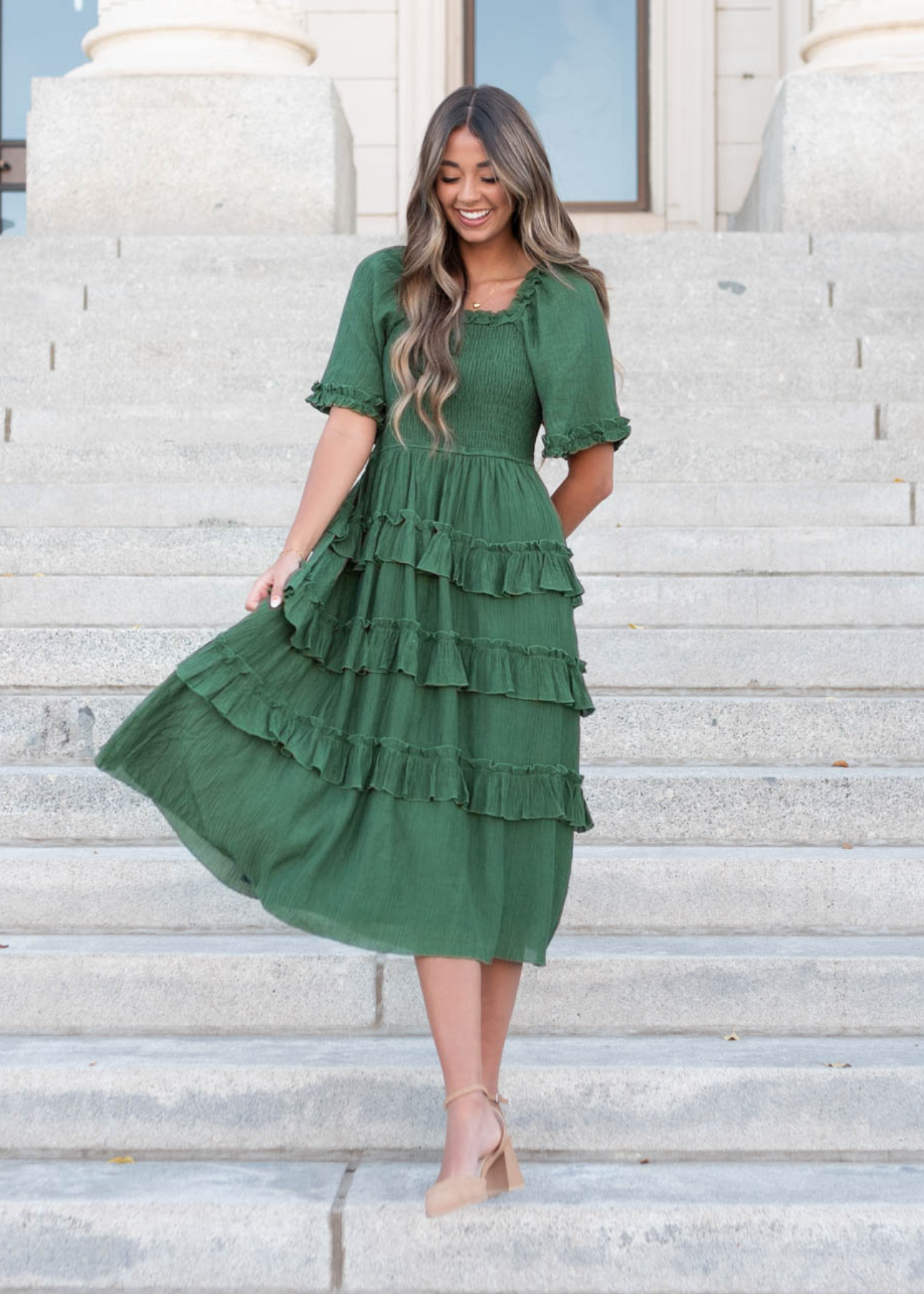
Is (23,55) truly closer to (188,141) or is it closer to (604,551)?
(188,141)

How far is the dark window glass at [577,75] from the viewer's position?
432 inches

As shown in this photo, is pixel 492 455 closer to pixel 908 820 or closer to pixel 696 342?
pixel 908 820

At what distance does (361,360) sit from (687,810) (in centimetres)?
169

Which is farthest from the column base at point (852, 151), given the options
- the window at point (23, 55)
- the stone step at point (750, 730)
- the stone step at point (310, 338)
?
the window at point (23, 55)

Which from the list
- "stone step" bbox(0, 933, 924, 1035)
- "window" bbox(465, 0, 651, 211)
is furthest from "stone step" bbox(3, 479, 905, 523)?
"window" bbox(465, 0, 651, 211)

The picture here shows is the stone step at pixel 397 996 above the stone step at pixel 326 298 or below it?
below

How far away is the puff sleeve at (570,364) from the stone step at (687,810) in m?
1.42

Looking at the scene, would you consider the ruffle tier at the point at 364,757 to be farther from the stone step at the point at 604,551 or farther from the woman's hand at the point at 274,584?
the stone step at the point at 604,551

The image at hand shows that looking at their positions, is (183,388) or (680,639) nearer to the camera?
(680,639)

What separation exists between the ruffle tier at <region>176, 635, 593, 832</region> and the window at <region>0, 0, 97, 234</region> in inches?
401

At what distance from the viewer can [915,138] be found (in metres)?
7.70

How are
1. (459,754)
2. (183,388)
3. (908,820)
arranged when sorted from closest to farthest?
1. (459,754)
2. (908,820)
3. (183,388)

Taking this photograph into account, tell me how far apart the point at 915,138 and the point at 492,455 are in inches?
232

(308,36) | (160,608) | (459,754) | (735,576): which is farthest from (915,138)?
(459,754)
